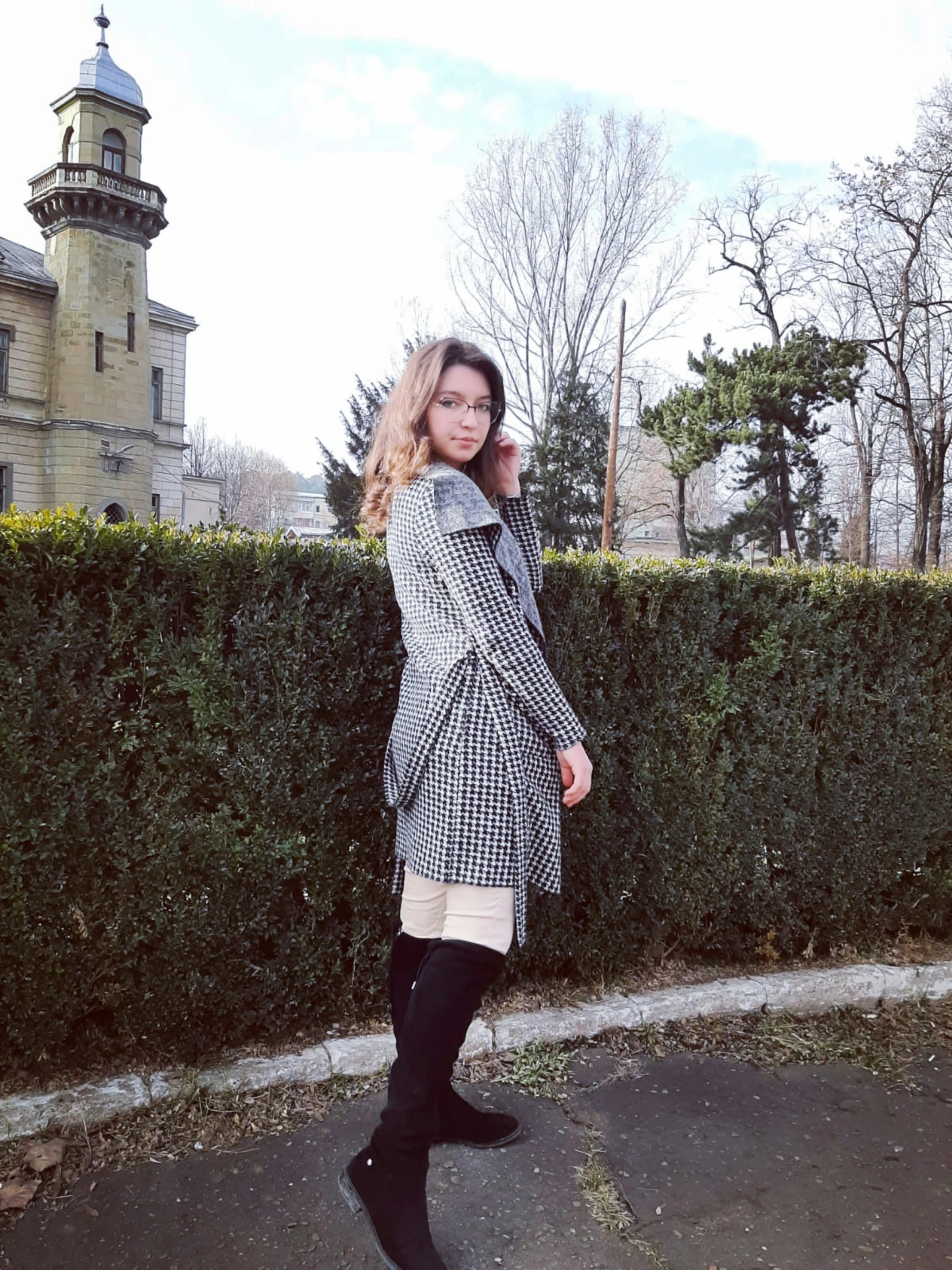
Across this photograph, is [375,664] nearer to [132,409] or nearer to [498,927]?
[498,927]

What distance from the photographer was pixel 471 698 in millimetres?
2076

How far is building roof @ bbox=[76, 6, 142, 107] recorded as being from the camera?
34188 mm

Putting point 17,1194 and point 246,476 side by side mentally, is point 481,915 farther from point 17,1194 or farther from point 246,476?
point 246,476

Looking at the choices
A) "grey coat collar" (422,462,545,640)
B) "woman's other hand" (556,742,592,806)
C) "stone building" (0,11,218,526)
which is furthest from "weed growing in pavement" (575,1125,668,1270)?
"stone building" (0,11,218,526)

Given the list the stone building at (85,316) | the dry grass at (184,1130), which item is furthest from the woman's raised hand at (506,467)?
the stone building at (85,316)

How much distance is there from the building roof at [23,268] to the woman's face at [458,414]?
36.8 m

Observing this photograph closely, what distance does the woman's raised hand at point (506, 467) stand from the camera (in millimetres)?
2525

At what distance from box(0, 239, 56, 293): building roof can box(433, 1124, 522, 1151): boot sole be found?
37356mm

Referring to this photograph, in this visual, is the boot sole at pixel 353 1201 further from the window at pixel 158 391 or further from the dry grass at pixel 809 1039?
the window at pixel 158 391

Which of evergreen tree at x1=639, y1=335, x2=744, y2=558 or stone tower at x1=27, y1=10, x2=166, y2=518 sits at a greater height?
stone tower at x1=27, y1=10, x2=166, y2=518

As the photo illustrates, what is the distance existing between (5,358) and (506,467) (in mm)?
37096

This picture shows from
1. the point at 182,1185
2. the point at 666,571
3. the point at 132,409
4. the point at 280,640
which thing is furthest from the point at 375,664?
the point at 132,409

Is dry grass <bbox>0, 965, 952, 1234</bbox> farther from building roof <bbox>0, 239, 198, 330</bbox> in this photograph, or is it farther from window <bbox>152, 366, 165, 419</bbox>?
window <bbox>152, 366, 165, 419</bbox>

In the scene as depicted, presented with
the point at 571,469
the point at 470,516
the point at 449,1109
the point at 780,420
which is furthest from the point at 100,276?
the point at 449,1109
